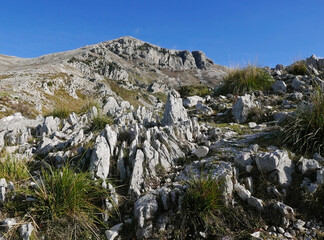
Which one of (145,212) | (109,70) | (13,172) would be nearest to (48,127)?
(13,172)

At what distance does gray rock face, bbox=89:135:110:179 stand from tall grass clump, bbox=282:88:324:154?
13.9 feet

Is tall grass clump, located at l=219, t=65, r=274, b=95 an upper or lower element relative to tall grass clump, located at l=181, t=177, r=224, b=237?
upper

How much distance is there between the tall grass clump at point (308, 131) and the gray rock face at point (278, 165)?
671 millimetres

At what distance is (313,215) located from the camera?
126 inches

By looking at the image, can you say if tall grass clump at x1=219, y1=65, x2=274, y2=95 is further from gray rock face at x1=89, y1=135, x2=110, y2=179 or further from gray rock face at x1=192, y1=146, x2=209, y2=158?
gray rock face at x1=89, y1=135, x2=110, y2=179

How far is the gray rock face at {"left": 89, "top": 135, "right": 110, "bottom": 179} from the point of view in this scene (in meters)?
4.33

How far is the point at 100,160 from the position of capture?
176 inches

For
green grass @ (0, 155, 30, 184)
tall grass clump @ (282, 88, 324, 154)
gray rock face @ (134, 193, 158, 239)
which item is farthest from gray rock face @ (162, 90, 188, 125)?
green grass @ (0, 155, 30, 184)

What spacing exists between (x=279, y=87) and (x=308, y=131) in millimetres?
6015

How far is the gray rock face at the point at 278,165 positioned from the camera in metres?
3.78

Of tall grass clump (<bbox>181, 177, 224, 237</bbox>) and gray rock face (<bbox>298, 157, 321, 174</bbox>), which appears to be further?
gray rock face (<bbox>298, 157, 321, 174</bbox>)

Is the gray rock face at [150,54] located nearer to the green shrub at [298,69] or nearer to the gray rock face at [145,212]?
the green shrub at [298,69]

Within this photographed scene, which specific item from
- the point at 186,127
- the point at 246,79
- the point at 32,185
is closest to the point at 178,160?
the point at 186,127

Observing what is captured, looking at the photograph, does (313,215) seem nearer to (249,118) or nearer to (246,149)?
(246,149)
